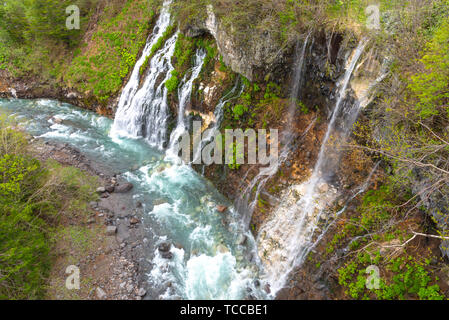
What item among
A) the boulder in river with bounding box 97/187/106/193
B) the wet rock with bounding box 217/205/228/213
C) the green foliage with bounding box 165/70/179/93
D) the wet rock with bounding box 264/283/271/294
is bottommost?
the wet rock with bounding box 264/283/271/294

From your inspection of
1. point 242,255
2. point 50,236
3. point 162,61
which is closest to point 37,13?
point 162,61

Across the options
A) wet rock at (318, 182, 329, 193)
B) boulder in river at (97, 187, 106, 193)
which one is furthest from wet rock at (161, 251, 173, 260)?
wet rock at (318, 182, 329, 193)

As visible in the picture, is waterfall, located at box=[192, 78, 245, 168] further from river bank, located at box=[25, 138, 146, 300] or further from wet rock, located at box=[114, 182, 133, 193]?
river bank, located at box=[25, 138, 146, 300]

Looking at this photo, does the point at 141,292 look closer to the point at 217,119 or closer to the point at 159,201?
the point at 159,201

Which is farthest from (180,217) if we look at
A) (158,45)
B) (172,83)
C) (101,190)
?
(158,45)
